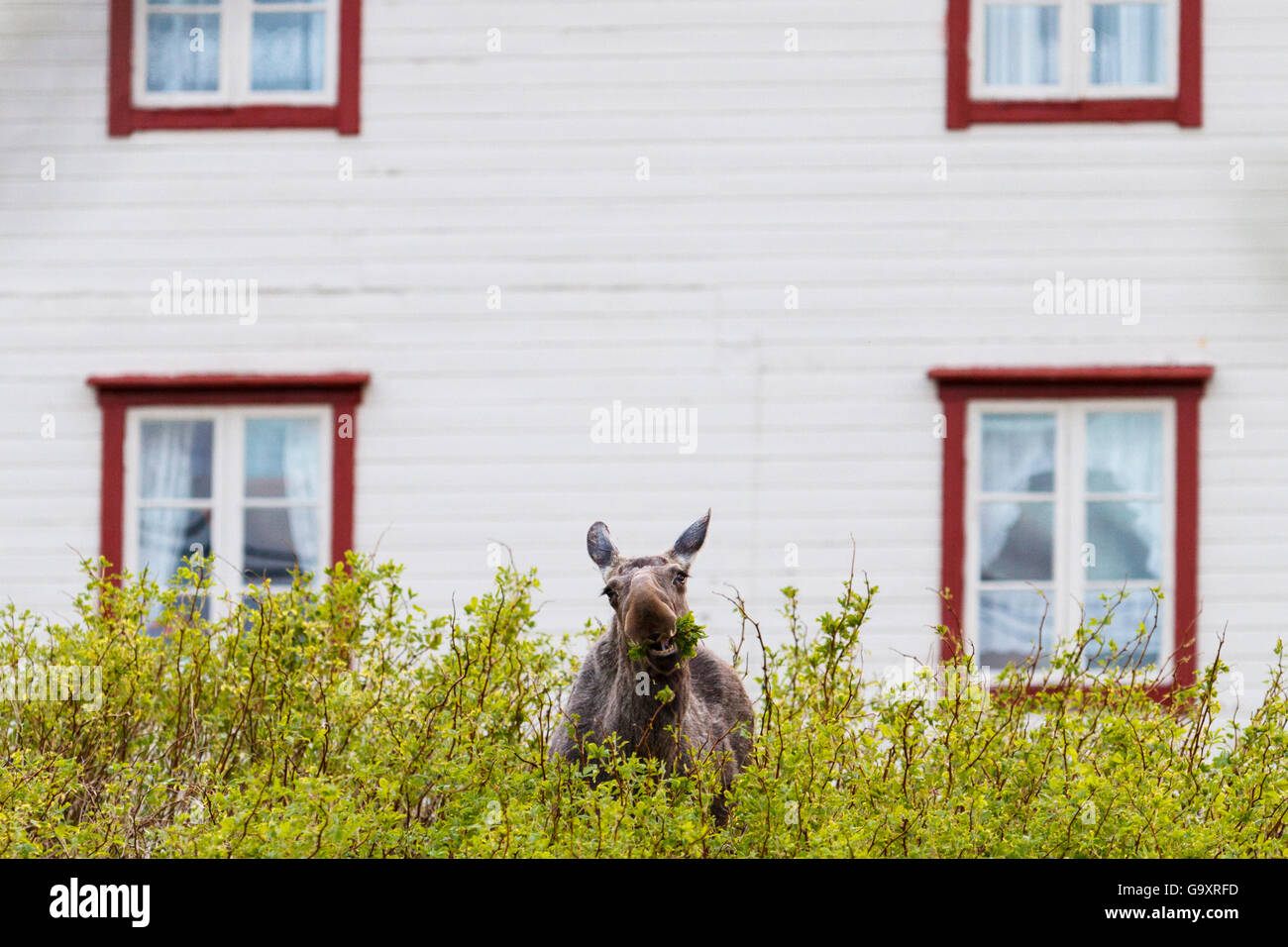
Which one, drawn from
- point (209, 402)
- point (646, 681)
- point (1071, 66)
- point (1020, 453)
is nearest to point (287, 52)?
point (209, 402)

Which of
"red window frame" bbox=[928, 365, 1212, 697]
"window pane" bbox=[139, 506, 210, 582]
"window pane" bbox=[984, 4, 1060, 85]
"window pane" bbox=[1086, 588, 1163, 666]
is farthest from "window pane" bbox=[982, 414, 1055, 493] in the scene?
"window pane" bbox=[139, 506, 210, 582]

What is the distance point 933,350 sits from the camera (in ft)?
34.6

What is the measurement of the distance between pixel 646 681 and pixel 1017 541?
577 centimetres

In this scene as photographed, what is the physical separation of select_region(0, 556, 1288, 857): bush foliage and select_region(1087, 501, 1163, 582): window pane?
3.88m

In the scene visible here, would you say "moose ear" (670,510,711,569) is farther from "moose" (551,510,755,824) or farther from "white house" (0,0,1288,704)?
"white house" (0,0,1288,704)

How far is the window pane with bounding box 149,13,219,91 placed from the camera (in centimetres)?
1098

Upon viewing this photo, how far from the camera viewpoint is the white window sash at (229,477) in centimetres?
1077

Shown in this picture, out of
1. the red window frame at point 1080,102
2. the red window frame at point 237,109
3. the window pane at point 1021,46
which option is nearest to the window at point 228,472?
the red window frame at point 237,109

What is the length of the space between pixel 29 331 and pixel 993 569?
7075 mm

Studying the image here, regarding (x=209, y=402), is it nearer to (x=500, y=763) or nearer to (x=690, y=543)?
(x=500, y=763)

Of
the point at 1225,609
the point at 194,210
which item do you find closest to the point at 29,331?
the point at 194,210

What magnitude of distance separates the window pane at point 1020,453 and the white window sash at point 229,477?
15.3ft

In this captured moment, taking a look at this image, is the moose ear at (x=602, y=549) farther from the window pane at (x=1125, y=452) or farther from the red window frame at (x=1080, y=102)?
the red window frame at (x=1080, y=102)

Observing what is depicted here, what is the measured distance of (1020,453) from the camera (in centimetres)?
1055
